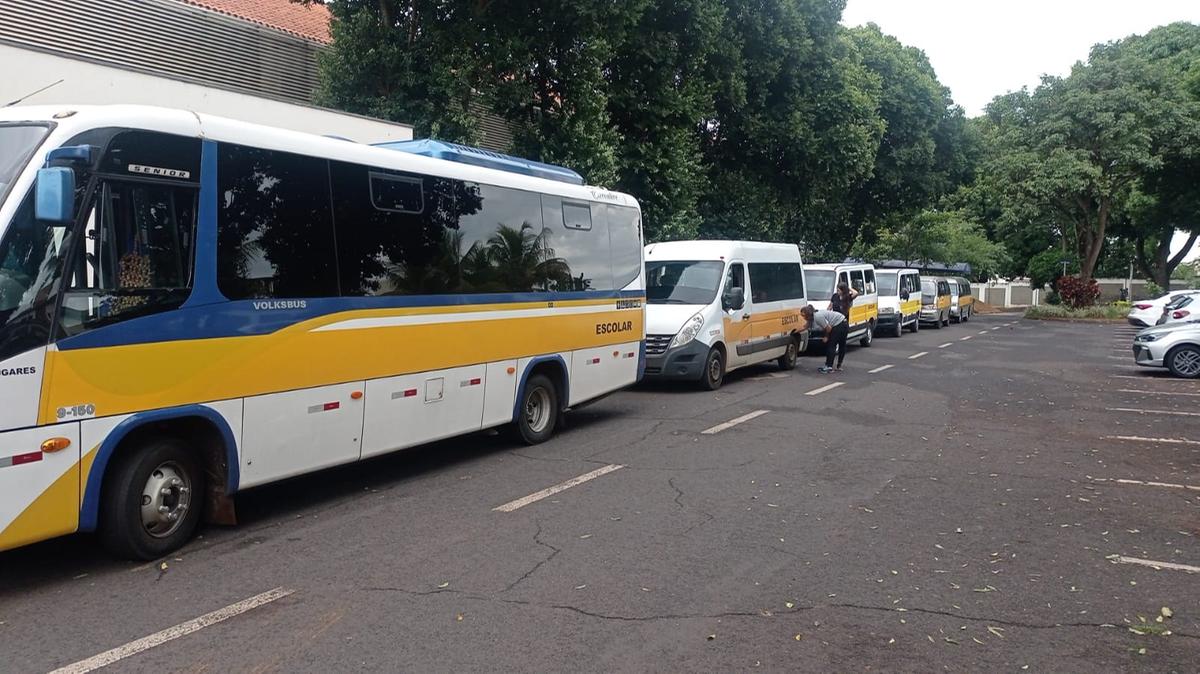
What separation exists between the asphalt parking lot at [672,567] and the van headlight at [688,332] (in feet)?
13.3

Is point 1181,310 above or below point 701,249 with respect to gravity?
below

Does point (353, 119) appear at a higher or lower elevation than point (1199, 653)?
higher

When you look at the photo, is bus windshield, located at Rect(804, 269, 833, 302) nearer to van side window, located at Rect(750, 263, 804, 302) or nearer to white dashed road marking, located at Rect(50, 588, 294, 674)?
van side window, located at Rect(750, 263, 804, 302)

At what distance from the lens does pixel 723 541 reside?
657 cm

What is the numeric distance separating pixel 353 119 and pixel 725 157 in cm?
1496

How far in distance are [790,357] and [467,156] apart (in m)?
11.0

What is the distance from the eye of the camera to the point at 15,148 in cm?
561

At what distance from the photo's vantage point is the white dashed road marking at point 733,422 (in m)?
11.4

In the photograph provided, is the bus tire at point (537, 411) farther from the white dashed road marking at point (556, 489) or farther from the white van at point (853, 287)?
the white van at point (853, 287)

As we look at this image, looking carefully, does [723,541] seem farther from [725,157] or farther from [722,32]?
[725,157]

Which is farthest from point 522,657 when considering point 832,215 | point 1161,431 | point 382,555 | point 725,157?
point 832,215

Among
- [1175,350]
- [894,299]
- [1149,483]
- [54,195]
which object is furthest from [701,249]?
[894,299]

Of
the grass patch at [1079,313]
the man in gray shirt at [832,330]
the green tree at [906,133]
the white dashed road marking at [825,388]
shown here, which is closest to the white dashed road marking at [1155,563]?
the white dashed road marking at [825,388]

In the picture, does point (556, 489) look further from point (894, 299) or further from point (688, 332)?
point (894, 299)
